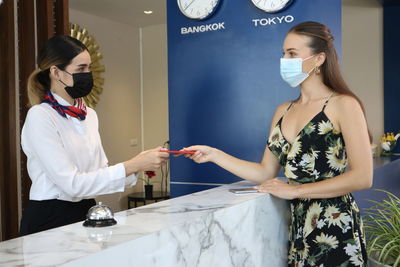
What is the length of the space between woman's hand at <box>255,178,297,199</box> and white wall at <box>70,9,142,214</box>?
4419mm

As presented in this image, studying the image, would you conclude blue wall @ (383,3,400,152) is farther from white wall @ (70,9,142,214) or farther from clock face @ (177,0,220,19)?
white wall @ (70,9,142,214)

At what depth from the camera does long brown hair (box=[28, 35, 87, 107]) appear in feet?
6.30

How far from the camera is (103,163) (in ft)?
6.80

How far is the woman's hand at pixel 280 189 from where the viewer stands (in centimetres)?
159

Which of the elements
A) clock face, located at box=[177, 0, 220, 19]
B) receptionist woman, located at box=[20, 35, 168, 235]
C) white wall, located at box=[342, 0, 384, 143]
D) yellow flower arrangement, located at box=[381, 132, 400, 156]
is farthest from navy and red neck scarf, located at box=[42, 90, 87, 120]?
white wall, located at box=[342, 0, 384, 143]

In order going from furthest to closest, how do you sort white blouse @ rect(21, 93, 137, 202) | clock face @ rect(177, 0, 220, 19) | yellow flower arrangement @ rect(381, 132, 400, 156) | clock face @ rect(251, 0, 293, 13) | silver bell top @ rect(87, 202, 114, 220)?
yellow flower arrangement @ rect(381, 132, 400, 156)
clock face @ rect(177, 0, 220, 19)
clock face @ rect(251, 0, 293, 13)
white blouse @ rect(21, 93, 137, 202)
silver bell top @ rect(87, 202, 114, 220)

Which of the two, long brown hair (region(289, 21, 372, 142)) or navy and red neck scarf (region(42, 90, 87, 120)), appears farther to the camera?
navy and red neck scarf (region(42, 90, 87, 120))

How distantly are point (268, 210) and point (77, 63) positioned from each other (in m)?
1.06

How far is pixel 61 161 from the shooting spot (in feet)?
5.57

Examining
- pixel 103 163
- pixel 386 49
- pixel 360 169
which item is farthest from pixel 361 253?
pixel 386 49

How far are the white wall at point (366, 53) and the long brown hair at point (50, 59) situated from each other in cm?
403

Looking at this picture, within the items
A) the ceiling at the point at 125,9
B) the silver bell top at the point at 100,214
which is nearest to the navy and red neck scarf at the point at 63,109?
the silver bell top at the point at 100,214

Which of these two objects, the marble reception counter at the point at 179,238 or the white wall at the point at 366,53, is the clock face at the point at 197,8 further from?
the white wall at the point at 366,53

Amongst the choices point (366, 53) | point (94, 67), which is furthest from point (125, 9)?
point (366, 53)
